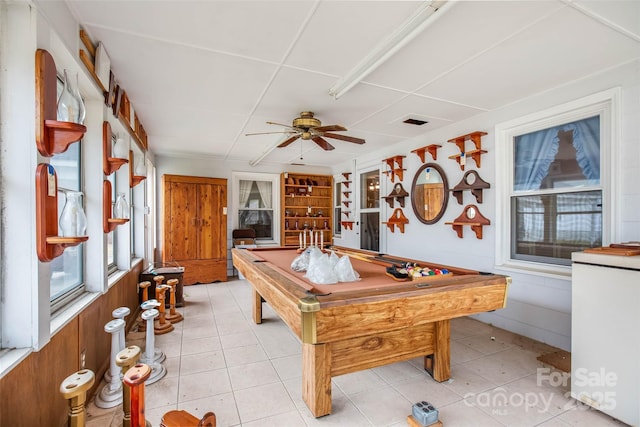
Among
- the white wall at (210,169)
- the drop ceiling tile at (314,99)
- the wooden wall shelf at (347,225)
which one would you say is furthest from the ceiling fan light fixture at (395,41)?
the white wall at (210,169)

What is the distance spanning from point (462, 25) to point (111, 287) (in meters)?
3.53

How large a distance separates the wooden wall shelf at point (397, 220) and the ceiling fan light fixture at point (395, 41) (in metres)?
2.64

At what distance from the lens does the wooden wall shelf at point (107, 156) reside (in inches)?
95.3

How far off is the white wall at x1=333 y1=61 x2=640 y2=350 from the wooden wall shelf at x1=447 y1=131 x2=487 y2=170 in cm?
8

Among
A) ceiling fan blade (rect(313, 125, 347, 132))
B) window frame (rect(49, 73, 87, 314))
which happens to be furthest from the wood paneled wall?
ceiling fan blade (rect(313, 125, 347, 132))

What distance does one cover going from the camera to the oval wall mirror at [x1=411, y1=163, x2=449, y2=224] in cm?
422

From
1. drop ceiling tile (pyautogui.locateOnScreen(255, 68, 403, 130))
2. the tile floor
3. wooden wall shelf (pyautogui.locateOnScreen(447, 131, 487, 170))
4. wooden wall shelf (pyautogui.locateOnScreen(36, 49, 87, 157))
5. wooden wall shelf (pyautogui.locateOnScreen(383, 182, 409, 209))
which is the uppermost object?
drop ceiling tile (pyautogui.locateOnScreen(255, 68, 403, 130))

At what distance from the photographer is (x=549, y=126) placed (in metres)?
3.10

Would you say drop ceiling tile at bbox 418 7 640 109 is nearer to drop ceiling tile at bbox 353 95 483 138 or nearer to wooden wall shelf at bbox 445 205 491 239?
drop ceiling tile at bbox 353 95 483 138

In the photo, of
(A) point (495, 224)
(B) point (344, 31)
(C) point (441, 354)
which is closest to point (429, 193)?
(A) point (495, 224)

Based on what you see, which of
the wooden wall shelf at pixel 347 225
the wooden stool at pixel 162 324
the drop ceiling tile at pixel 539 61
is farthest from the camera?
the wooden wall shelf at pixel 347 225

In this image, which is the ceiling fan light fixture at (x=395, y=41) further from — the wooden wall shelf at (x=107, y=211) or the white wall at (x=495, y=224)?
the wooden wall shelf at (x=107, y=211)

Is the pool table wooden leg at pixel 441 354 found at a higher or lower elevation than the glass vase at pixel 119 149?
lower

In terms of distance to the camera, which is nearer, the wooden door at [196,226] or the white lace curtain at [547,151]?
the white lace curtain at [547,151]
